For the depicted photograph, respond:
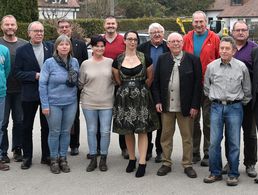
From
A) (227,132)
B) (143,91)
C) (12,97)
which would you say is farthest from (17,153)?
(227,132)

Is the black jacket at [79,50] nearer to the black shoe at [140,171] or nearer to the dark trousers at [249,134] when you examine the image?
the black shoe at [140,171]

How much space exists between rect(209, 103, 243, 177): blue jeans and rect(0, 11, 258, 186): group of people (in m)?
0.01

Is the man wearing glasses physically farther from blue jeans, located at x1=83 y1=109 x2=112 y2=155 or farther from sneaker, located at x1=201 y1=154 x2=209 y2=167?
blue jeans, located at x1=83 y1=109 x2=112 y2=155

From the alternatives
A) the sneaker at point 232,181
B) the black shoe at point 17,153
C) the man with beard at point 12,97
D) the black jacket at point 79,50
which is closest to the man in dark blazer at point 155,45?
the black jacket at point 79,50

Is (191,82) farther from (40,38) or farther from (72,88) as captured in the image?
(40,38)

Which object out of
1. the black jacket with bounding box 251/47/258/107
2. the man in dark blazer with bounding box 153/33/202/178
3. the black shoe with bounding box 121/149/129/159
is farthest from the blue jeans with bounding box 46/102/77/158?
the black jacket with bounding box 251/47/258/107

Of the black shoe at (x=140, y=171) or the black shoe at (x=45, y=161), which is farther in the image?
the black shoe at (x=45, y=161)

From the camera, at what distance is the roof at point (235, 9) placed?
53.4 meters

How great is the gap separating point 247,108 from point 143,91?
1.39 meters

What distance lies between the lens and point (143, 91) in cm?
601

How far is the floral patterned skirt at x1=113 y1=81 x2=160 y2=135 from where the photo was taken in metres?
5.99

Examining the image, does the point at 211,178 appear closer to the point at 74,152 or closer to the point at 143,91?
the point at 143,91

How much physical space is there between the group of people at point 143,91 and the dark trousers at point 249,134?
0.04ft

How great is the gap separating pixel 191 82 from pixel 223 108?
1.86 feet
